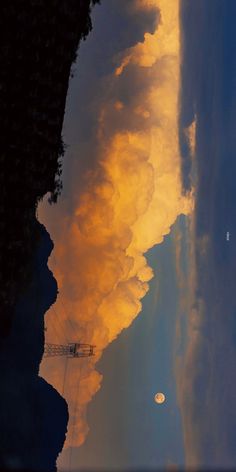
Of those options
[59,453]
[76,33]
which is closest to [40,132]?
[76,33]

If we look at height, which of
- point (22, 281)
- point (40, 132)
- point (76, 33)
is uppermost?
point (76, 33)

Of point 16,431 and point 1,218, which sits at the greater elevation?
point 1,218

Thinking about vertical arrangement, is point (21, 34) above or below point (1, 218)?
above

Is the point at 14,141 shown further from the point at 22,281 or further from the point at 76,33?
the point at 22,281

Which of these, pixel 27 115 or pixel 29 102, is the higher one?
pixel 29 102

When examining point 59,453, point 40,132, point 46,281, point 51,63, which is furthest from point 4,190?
point 59,453

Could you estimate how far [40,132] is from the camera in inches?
1257

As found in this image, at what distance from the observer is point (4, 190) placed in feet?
101

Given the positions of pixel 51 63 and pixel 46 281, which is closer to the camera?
pixel 51 63

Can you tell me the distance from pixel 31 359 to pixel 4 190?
3356 cm

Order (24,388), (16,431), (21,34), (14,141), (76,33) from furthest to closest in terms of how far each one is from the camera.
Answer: (24,388)
(16,431)
(76,33)
(14,141)
(21,34)

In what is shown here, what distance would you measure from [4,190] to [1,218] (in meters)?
1.91

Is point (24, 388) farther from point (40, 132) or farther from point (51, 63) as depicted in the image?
point (51, 63)

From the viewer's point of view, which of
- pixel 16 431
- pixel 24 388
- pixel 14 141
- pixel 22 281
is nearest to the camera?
pixel 14 141
